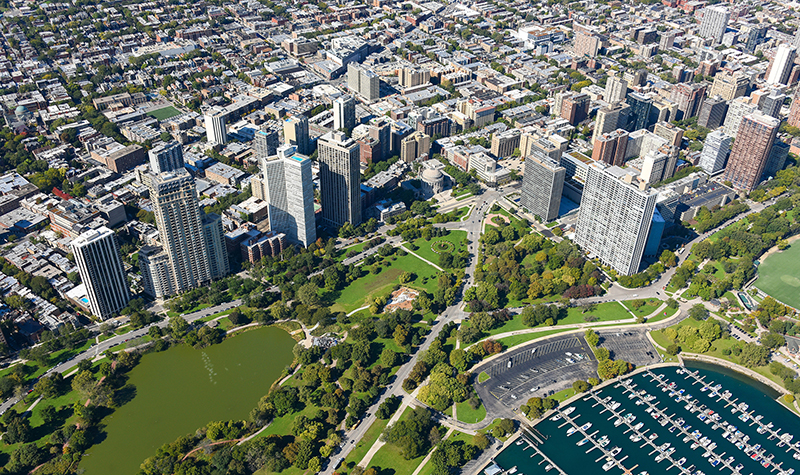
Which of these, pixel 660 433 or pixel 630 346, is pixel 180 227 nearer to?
pixel 630 346

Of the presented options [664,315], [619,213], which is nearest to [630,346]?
[664,315]

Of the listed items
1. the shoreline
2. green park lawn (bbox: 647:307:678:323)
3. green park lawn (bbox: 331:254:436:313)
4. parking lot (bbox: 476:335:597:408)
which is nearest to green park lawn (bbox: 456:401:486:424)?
parking lot (bbox: 476:335:597:408)

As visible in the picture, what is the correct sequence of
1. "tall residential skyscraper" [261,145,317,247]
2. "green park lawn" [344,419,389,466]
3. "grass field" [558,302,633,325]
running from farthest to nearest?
"tall residential skyscraper" [261,145,317,247] < "grass field" [558,302,633,325] < "green park lawn" [344,419,389,466]

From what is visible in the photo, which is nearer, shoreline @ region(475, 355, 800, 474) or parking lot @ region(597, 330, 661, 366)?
shoreline @ region(475, 355, 800, 474)

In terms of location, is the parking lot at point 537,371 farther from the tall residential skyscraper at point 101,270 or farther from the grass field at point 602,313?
the tall residential skyscraper at point 101,270

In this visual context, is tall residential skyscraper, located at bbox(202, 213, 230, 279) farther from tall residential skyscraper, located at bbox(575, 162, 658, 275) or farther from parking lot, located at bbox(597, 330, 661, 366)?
tall residential skyscraper, located at bbox(575, 162, 658, 275)

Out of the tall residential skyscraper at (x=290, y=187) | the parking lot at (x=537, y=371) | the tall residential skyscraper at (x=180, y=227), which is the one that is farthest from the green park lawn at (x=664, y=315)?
the tall residential skyscraper at (x=180, y=227)
